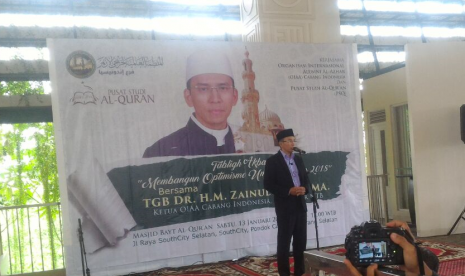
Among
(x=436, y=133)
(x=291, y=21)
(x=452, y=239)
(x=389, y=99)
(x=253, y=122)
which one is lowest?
(x=452, y=239)

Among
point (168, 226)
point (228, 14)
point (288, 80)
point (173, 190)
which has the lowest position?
point (168, 226)

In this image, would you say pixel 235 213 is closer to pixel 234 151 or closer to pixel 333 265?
pixel 234 151

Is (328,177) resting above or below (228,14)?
below

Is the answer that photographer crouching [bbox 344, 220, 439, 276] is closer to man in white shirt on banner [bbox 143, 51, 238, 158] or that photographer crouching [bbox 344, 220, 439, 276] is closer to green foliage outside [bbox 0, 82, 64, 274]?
man in white shirt on banner [bbox 143, 51, 238, 158]

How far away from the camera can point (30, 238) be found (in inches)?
233

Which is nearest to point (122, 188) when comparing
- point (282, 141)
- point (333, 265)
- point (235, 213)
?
point (235, 213)

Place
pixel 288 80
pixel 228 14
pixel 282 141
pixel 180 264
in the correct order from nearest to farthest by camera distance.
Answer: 1. pixel 282 141
2. pixel 180 264
3. pixel 288 80
4. pixel 228 14

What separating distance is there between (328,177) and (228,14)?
11.0 ft

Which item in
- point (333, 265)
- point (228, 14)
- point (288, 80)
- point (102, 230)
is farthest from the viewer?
point (228, 14)

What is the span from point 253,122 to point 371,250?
4.37 meters

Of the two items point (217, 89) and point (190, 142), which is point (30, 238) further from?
point (217, 89)

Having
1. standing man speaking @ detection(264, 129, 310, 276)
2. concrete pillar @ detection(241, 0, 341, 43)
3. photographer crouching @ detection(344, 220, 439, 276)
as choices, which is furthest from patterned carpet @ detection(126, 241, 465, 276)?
photographer crouching @ detection(344, 220, 439, 276)

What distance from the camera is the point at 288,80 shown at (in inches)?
246

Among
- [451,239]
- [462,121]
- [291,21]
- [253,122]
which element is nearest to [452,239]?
[451,239]
